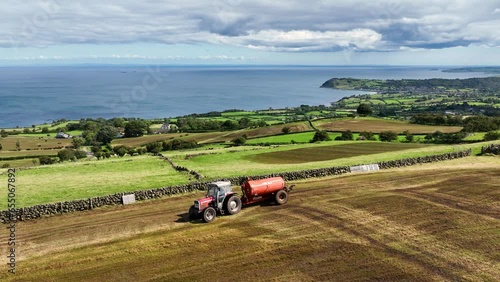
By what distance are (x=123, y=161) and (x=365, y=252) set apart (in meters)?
40.1

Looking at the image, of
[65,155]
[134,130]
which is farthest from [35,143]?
[65,155]

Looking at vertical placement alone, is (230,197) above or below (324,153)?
above

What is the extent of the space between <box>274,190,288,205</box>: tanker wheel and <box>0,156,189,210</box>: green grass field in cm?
1237

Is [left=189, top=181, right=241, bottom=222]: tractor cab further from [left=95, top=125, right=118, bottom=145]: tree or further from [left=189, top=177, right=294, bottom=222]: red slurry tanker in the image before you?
[left=95, top=125, right=118, bottom=145]: tree

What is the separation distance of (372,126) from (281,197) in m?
72.4

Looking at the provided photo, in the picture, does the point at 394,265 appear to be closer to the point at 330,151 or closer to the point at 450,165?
the point at 450,165

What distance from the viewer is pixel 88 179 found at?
42.5m

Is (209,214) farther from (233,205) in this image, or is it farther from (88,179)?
(88,179)

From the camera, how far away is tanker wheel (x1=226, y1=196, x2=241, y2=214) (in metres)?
28.2

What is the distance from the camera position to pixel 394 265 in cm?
2050

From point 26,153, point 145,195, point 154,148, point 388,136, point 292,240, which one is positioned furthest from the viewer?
point 26,153

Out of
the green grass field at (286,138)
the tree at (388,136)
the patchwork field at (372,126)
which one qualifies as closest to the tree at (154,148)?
the green grass field at (286,138)

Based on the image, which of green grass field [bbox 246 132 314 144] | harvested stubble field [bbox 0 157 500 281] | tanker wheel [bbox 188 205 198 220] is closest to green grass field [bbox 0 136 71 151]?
green grass field [bbox 246 132 314 144]

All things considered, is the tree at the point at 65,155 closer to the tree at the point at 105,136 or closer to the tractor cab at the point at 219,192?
the tree at the point at 105,136
